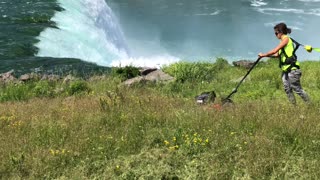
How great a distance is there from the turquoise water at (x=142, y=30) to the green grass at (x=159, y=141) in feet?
36.6

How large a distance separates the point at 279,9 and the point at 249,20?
533 centimetres

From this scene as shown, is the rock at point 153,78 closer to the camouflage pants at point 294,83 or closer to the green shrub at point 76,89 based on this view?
the green shrub at point 76,89

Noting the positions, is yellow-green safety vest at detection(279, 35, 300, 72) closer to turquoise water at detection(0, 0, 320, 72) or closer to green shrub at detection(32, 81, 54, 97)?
green shrub at detection(32, 81, 54, 97)

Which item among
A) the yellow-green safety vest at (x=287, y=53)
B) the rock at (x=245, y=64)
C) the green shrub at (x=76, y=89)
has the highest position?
the yellow-green safety vest at (x=287, y=53)

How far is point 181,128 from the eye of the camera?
704 centimetres

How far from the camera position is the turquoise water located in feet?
71.6

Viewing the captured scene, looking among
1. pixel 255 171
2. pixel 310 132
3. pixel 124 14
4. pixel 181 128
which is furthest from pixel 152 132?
pixel 124 14

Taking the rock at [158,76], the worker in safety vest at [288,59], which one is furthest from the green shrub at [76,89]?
the worker in safety vest at [288,59]

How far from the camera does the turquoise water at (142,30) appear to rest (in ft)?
71.6

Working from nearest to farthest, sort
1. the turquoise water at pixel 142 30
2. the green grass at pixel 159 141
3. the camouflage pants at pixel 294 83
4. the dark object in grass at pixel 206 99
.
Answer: the green grass at pixel 159 141
the camouflage pants at pixel 294 83
the dark object in grass at pixel 206 99
the turquoise water at pixel 142 30

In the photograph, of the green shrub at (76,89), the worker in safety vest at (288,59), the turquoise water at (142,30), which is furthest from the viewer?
the turquoise water at (142,30)

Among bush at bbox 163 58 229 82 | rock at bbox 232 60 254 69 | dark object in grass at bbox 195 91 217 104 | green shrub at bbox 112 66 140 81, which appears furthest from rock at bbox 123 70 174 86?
dark object in grass at bbox 195 91 217 104

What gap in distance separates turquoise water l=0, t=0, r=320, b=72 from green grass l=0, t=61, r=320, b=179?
1117 cm

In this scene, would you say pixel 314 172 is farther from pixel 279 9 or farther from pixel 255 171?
pixel 279 9
